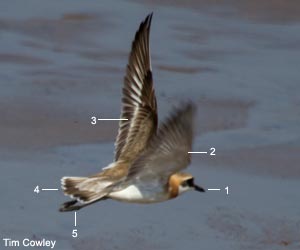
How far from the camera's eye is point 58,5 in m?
14.2

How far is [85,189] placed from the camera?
7777mm

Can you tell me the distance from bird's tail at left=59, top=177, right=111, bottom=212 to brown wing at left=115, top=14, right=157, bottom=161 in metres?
0.35

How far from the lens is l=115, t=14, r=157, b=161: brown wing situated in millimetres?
8305

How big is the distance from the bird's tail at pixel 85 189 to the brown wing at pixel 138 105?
354 mm

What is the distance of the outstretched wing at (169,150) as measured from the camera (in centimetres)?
683

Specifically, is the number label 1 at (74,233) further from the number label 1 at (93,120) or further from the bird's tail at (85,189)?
the number label 1 at (93,120)

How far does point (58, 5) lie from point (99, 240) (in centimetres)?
567

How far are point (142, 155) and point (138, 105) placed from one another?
1188mm

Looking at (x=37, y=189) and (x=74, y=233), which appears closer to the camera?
(x=74, y=233)

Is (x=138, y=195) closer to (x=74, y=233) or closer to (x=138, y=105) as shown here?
(x=138, y=105)

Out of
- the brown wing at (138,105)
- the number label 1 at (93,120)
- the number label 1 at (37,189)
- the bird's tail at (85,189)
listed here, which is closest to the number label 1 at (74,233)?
the number label 1 at (37,189)

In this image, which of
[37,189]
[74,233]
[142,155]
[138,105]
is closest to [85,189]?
[142,155]

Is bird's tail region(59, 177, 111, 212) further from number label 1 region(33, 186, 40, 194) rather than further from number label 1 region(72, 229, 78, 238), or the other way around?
number label 1 region(33, 186, 40, 194)

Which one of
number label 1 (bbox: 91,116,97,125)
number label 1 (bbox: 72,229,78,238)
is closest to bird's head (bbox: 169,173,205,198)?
number label 1 (bbox: 72,229,78,238)
